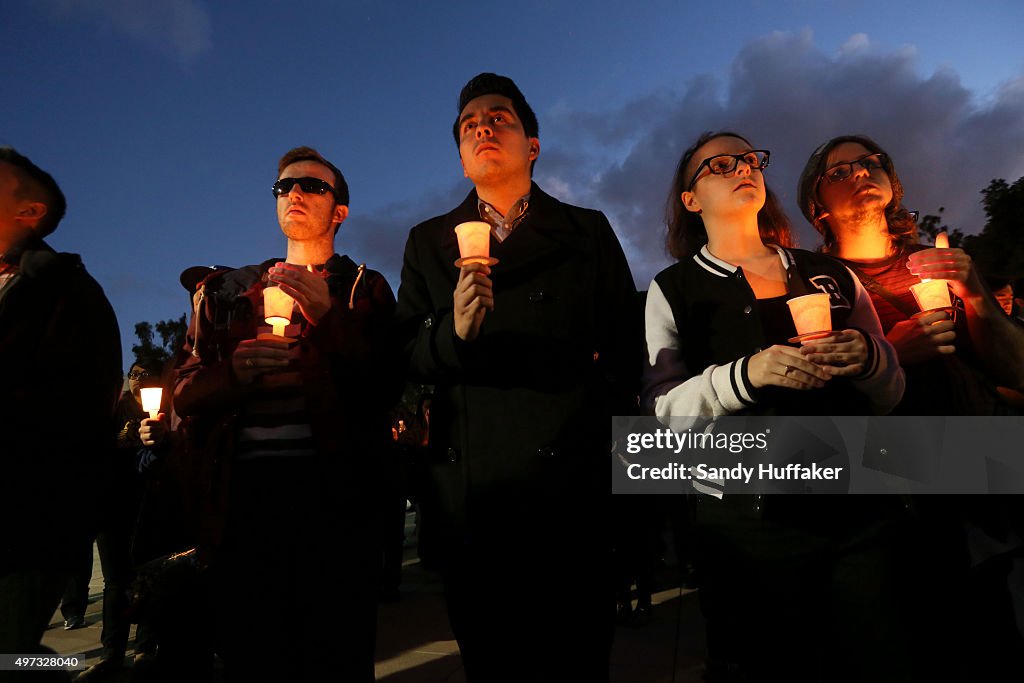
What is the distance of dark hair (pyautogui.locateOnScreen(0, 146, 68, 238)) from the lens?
10.3 ft

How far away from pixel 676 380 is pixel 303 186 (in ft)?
6.02

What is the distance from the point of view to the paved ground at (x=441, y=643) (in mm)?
4469

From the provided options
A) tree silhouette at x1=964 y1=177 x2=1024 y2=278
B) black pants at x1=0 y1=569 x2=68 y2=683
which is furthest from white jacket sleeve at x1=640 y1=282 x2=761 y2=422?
tree silhouette at x1=964 y1=177 x2=1024 y2=278

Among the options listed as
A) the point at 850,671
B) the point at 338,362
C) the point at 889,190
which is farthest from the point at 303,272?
the point at 889,190

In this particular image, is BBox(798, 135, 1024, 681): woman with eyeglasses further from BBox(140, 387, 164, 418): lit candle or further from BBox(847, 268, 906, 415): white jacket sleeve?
BBox(140, 387, 164, 418): lit candle

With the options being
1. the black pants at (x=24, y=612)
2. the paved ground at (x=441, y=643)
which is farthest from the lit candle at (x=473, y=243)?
the paved ground at (x=441, y=643)

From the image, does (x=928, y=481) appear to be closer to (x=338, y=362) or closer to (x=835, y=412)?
(x=835, y=412)

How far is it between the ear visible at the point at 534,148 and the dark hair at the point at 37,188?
2.41 m

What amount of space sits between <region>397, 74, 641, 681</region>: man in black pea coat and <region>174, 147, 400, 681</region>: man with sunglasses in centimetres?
34

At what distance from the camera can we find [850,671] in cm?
205

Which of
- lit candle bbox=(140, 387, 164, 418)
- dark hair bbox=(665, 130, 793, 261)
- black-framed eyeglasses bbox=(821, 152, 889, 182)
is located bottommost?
lit candle bbox=(140, 387, 164, 418)

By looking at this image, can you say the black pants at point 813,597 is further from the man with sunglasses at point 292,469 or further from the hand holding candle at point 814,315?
the man with sunglasses at point 292,469

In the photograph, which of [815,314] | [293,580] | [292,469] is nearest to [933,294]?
[815,314]

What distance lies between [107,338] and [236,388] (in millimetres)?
966
